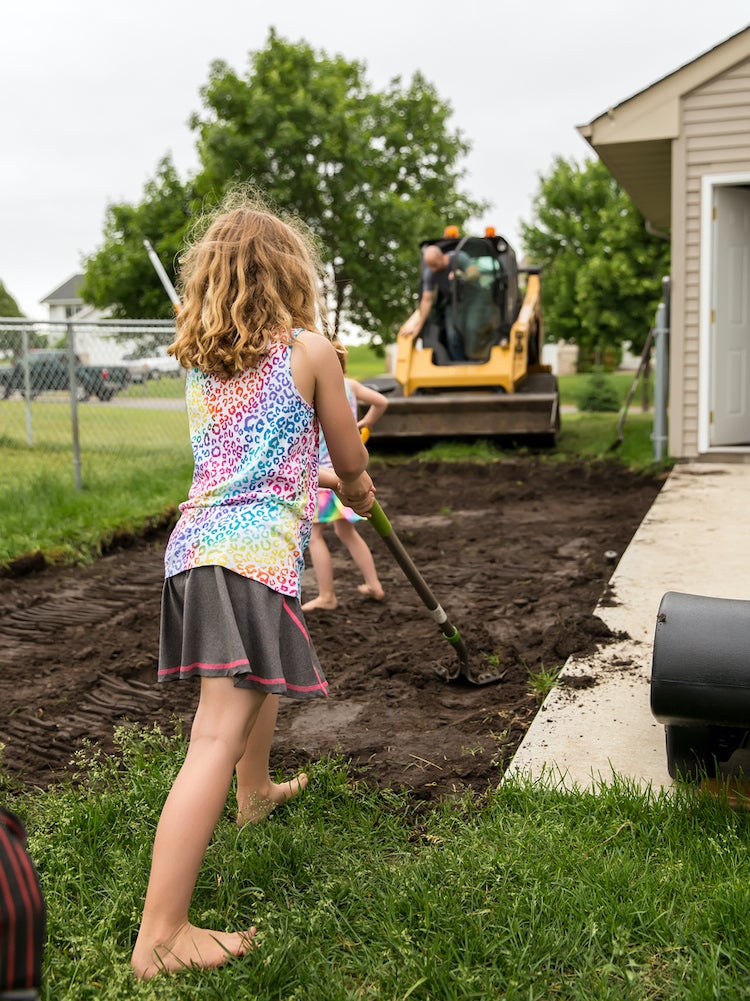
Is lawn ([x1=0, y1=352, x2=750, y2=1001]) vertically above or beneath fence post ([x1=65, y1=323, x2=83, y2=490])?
beneath

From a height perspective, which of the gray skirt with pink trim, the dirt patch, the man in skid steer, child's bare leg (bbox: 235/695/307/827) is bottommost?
the dirt patch

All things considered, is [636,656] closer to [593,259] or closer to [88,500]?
[88,500]

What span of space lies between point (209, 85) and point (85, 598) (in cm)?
2554

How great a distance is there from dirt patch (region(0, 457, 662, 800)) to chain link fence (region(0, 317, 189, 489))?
1.21 meters

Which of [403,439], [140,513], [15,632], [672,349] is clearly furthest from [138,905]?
[403,439]

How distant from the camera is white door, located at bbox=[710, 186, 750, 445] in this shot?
9.94m

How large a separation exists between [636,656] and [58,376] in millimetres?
5522

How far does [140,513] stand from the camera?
25.3 feet

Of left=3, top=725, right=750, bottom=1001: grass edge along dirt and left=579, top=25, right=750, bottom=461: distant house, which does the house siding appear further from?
left=3, top=725, right=750, bottom=1001: grass edge along dirt

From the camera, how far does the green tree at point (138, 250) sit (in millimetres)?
38156

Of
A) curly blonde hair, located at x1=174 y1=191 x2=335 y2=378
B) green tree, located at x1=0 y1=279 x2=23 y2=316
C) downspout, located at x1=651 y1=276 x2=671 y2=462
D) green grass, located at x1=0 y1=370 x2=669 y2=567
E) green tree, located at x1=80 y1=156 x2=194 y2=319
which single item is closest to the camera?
curly blonde hair, located at x1=174 y1=191 x2=335 y2=378

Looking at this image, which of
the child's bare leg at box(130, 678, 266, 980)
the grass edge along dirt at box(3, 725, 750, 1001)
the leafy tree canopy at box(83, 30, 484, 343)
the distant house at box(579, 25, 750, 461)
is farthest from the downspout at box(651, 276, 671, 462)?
the leafy tree canopy at box(83, 30, 484, 343)

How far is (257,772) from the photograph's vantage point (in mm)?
2928

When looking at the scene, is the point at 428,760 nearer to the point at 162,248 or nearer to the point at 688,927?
the point at 688,927
